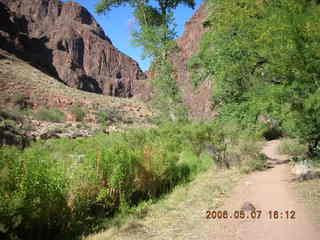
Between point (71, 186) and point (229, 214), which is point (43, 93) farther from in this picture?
point (229, 214)

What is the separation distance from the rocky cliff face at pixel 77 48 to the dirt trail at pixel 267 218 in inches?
3622

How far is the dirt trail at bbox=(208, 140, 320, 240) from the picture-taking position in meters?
4.11

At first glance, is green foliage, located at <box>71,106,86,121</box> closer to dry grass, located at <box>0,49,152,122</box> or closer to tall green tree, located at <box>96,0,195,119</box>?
dry grass, located at <box>0,49,152,122</box>

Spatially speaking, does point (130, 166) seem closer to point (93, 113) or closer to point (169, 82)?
point (169, 82)

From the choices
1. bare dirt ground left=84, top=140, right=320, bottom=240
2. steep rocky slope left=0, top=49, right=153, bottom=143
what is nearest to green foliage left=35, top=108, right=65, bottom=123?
steep rocky slope left=0, top=49, right=153, bottom=143

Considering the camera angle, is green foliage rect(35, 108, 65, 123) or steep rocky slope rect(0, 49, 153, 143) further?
steep rocky slope rect(0, 49, 153, 143)

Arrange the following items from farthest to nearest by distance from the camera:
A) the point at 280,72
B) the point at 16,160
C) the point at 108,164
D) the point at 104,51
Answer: the point at 104,51
the point at 280,72
the point at 108,164
the point at 16,160

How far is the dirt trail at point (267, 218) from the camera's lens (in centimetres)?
411

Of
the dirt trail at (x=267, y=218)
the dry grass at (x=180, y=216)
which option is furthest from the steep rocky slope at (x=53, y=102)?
the dirt trail at (x=267, y=218)

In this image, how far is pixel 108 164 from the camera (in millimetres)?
5297

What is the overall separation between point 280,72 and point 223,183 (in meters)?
3.02

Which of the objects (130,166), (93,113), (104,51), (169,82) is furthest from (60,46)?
(130,166)

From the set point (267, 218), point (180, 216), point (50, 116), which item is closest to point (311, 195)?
point (267, 218)

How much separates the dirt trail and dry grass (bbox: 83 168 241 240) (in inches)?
10.4
